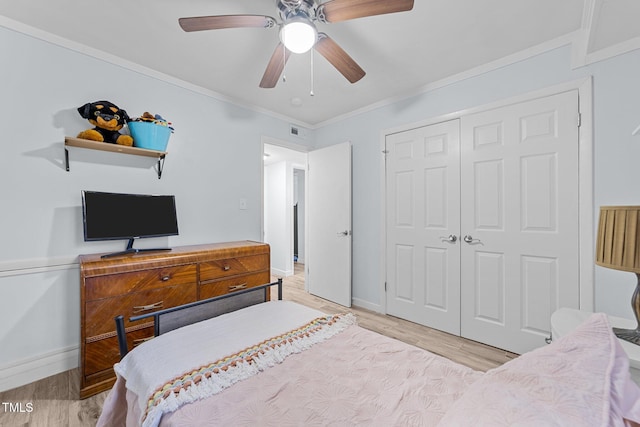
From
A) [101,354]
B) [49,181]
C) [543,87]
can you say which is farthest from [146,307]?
[543,87]

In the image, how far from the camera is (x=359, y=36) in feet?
6.58

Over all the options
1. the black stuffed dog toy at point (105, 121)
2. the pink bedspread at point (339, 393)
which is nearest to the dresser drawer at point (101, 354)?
the pink bedspread at point (339, 393)

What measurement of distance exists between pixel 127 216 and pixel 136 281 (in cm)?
58

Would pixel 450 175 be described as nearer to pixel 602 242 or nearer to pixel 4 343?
pixel 602 242

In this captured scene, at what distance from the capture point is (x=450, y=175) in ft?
8.64

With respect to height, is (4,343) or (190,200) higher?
(190,200)

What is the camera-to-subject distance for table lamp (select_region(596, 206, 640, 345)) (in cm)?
114

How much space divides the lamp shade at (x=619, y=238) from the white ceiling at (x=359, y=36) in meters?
1.28

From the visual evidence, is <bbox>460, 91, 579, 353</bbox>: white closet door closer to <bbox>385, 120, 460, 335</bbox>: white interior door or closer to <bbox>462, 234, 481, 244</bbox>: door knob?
<bbox>462, 234, 481, 244</bbox>: door knob

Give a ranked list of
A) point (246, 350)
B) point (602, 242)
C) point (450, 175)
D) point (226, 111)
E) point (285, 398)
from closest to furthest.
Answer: point (285, 398) → point (246, 350) → point (602, 242) → point (450, 175) → point (226, 111)

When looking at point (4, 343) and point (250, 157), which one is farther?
point (250, 157)

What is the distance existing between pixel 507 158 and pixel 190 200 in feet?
9.81

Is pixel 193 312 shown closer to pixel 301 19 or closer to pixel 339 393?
pixel 339 393

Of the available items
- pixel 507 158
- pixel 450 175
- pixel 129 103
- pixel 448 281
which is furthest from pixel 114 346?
pixel 507 158
